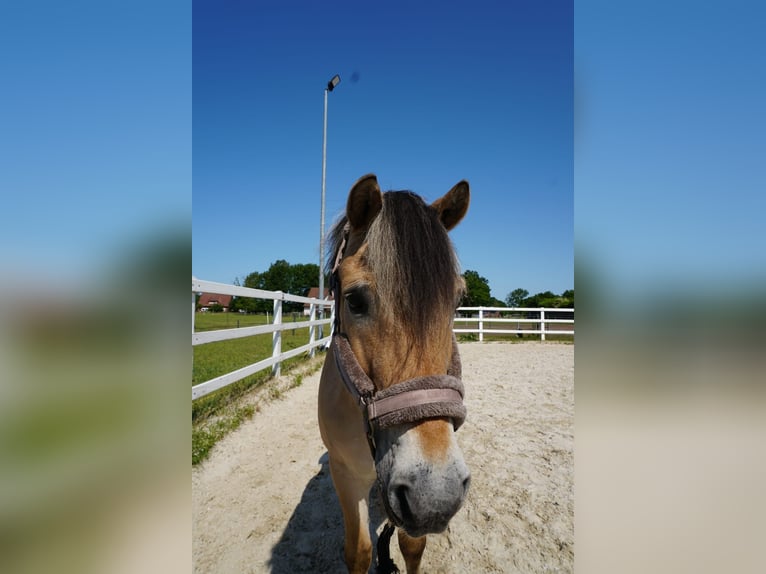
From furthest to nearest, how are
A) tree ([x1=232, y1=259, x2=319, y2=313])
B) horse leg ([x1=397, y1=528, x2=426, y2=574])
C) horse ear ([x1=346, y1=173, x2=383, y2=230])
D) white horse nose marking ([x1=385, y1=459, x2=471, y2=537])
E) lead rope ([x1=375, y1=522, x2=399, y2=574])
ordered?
tree ([x1=232, y1=259, x2=319, y2=313]) < lead rope ([x1=375, y1=522, x2=399, y2=574]) < horse leg ([x1=397, y1=528, x2=426, y2=574]) < horse ear ([x1=346, y1=173, x2=383, y2=230]) < white horse nose marking ([x1=385, y1=459, x2=471, y2=537])

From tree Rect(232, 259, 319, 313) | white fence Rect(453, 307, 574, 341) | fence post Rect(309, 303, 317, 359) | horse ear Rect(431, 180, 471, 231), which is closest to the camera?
horse ear Rect(431, 180, 471, 231)

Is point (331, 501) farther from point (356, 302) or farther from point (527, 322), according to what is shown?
point (527, 322)

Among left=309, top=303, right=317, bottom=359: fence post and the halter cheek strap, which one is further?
left=309, top=303, right=317, bottom=359: fence post

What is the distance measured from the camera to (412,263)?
1539 millimetres

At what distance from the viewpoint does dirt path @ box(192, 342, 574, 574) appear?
2548mm

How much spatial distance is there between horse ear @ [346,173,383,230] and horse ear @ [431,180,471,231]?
417mm

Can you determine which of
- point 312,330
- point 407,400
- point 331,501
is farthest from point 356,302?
point 312,330

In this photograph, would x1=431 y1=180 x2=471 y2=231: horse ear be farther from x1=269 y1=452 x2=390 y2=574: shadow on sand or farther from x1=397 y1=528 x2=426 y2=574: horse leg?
x1=269 y1=452 x2=390 y2=574: shadow on sand

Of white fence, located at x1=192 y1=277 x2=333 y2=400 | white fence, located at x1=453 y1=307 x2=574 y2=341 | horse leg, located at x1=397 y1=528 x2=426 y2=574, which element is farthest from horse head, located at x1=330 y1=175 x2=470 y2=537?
white fence, located at x1=453 y1=307 x2=574 y2=341

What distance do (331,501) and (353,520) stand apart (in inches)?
47.9
